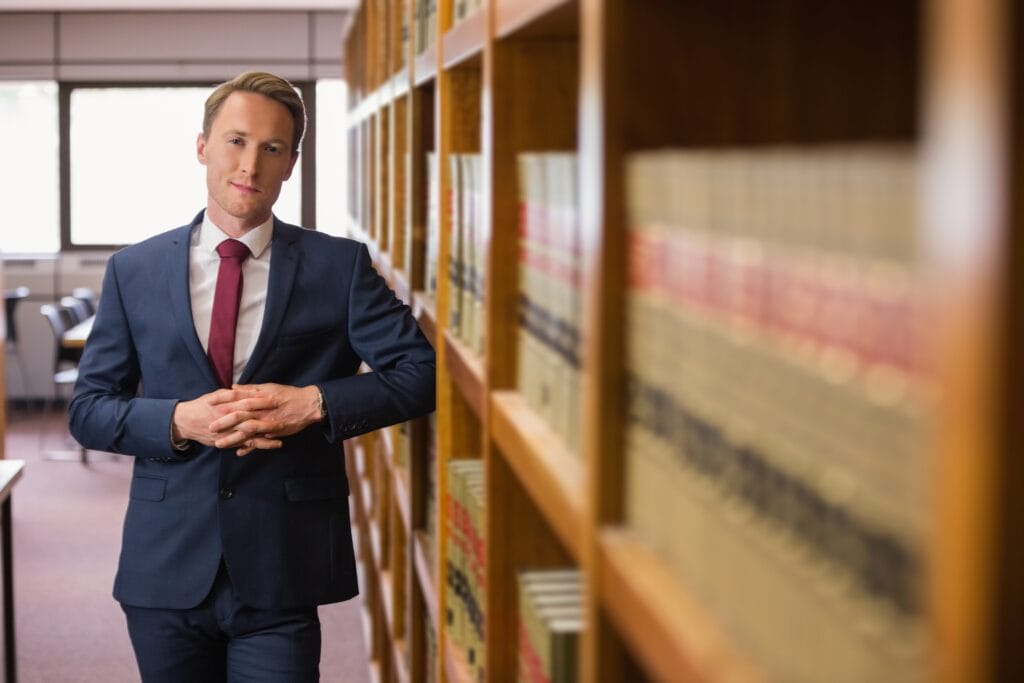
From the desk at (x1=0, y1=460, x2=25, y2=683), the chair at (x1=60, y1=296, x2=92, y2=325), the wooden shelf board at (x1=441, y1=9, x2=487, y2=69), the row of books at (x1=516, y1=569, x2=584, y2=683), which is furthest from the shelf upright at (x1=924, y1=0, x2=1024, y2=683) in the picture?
the chair at (x1=60, y1=296, x2=92, y2=325)

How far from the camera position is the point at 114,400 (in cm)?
245

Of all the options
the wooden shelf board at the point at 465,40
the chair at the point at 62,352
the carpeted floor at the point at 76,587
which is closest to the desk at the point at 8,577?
the carpeted floor at the point at 76,587

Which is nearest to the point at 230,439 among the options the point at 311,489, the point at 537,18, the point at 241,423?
the point at 241,423

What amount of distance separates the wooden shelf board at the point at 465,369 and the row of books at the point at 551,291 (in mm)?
149

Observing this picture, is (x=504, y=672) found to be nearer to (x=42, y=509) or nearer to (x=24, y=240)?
(x=42, y=509)

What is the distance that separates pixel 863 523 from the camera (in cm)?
62

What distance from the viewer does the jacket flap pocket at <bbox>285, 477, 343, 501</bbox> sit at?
247 cm

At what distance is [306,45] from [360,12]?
16.6ft

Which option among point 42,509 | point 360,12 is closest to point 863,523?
point 360,12

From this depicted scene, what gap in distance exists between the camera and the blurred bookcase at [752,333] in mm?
489

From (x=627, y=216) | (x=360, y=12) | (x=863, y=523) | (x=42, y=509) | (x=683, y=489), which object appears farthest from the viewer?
(x=42, y=509)

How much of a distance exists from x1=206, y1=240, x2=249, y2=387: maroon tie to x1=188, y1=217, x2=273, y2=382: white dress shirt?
0.02 meters

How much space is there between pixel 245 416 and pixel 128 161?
8694 mm

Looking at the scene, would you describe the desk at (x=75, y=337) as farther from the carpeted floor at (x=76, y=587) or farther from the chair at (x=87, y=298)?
the chair at (x=87, y=298)
